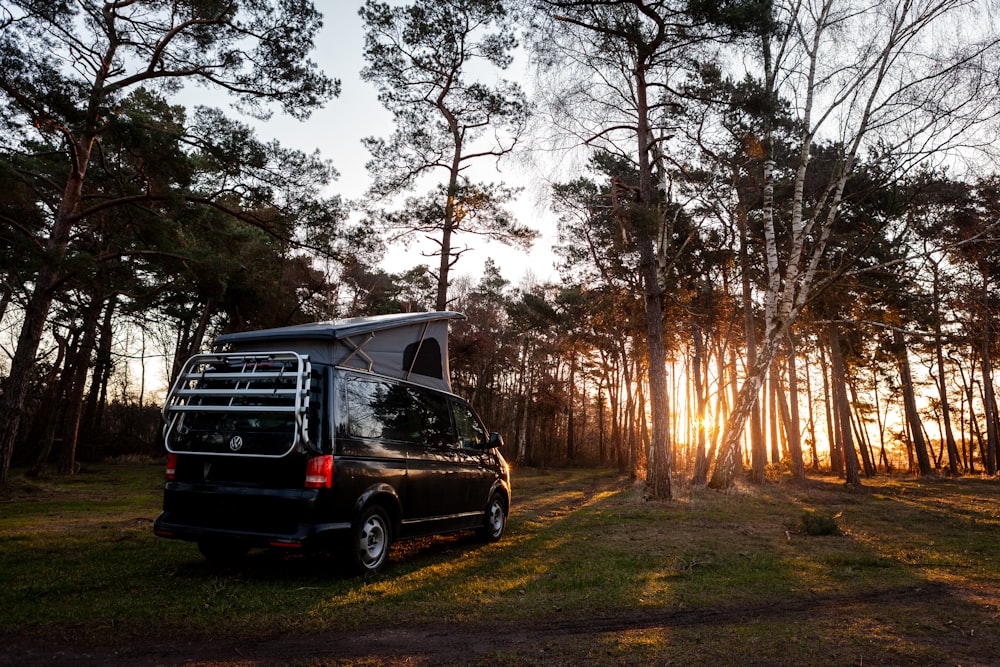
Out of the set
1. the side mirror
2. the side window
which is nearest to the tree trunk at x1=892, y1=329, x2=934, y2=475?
the side mirror

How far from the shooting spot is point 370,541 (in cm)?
577

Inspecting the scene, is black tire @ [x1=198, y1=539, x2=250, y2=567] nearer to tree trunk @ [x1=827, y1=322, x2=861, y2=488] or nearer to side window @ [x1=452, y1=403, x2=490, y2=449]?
side window @ [x1=452, y1=403, x2=490, y2=449]

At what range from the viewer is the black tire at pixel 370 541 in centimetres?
545

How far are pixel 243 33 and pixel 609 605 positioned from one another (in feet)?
41.1

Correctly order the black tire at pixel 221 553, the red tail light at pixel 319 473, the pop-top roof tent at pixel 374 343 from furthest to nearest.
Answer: the black tire at pixel 221 553
the pop-top roof tent at pixel 374 343
the red tail light at pixel 319 473

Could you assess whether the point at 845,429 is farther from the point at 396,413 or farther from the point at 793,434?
the point at 396,413

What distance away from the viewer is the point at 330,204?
12.9 meters

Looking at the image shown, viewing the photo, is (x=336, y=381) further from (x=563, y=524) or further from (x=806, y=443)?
(x=806, y=443)

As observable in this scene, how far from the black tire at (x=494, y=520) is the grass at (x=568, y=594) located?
0.67 feet

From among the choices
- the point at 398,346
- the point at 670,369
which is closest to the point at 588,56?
the point at 398,346

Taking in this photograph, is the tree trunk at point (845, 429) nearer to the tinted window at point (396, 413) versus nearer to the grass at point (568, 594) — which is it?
the grass at point (568, 594)

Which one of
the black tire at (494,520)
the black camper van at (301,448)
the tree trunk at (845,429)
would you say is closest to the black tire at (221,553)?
the black camper van at (301,448)

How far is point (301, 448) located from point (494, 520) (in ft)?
A: 12.4

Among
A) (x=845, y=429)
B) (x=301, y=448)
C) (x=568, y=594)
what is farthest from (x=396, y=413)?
(x=845, y=429)
